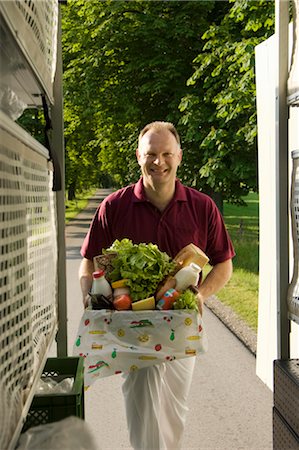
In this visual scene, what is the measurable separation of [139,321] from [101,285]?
276 millimetres

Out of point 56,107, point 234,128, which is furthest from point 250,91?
point 56,107

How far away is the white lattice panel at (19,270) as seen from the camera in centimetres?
162

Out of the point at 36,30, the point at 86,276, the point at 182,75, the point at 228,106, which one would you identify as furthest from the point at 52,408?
the point at 182,75

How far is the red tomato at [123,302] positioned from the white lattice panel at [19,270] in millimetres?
873

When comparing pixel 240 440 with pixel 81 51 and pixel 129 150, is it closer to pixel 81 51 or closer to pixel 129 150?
pixel 129 150

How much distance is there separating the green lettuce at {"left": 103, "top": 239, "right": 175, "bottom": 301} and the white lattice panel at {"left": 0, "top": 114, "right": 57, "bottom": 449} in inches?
37.7

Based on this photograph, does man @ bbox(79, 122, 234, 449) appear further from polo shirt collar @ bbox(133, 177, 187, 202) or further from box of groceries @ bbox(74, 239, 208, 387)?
box of groceries @ bbox(74, 239, 208, 387)

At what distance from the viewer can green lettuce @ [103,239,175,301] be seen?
338 centimetres

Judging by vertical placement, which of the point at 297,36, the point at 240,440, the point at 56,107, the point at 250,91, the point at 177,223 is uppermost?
the point at 250,91

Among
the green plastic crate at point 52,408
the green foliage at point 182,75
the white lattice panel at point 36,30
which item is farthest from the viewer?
the green foliage at point 182,75

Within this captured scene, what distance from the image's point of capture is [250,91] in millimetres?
10539

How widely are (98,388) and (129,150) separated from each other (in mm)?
12375

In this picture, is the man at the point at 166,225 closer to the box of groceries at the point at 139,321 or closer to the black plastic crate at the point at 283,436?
the box of groceries at the point at 139,321

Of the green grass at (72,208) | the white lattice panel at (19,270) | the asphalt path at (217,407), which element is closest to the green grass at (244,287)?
the asphalt path at (217,407)
